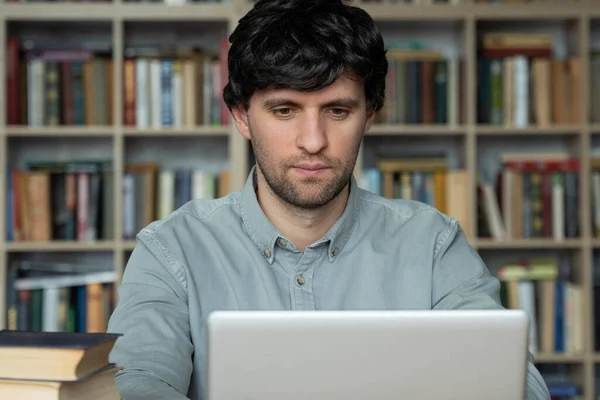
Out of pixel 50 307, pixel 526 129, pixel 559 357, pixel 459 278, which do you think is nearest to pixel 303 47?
pixel 459 278

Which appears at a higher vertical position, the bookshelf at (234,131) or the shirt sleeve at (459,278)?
the bookshelf at (234,131)

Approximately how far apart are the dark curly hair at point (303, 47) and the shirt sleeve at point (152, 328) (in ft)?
1.24

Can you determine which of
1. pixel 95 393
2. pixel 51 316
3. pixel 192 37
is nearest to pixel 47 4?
pixel 192 37

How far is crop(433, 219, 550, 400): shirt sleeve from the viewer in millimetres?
1512

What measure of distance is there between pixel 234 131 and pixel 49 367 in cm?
228

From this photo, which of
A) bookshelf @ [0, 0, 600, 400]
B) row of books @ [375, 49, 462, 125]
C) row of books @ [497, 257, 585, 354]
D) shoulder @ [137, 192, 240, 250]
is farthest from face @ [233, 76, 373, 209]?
row of books @ [497, 257, 585, 354]

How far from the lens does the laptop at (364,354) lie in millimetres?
850

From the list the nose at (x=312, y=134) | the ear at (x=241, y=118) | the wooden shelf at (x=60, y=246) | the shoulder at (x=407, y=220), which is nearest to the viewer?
the nose at (x=312, y=134)

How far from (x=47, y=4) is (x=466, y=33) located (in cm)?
161

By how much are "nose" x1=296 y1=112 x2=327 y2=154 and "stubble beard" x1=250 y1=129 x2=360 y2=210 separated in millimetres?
27

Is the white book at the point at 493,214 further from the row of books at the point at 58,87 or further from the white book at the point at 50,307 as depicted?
the white book at the point at 50,307

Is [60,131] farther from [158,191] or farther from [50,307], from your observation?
[50,307]

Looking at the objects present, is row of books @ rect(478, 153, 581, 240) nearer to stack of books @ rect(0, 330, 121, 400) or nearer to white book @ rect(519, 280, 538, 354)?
white book @ rect(519, 280, 538, 354)

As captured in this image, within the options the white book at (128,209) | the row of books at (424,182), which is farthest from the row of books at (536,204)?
the white book at (128,209)
